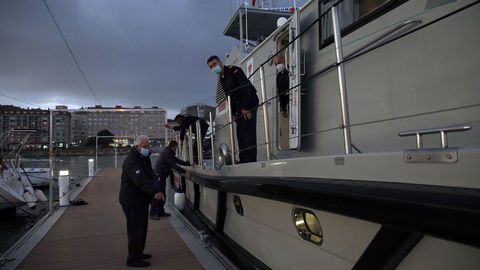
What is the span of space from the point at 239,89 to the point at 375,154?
273cm

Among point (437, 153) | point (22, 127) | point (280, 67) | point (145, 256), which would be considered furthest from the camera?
point (22, 127)

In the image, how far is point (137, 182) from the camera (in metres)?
4.55

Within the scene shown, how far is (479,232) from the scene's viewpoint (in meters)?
1.59

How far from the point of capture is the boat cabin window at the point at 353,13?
3.23m

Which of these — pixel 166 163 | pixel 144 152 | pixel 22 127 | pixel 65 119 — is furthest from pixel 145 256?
pixel 65 119

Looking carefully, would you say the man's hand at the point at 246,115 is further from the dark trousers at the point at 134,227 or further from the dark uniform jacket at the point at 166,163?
the dark uniform jacket at the point at 166,163

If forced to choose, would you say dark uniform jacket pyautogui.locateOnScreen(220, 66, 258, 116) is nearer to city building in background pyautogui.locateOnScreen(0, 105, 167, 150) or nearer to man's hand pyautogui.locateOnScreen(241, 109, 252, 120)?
man's hand pyautogui.locateOnScreen(241, 109, 252, 120)

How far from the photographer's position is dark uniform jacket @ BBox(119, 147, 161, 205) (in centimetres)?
456

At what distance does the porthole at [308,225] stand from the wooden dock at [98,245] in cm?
191

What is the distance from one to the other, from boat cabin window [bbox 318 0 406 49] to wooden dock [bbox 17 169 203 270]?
2.95 metres

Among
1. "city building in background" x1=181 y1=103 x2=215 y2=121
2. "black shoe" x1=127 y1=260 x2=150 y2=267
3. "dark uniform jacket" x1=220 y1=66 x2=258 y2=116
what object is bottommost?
"black shoe" x1=127 y1=260 x2=150 y2=267

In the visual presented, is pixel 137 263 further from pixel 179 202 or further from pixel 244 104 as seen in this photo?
pixel 179 202

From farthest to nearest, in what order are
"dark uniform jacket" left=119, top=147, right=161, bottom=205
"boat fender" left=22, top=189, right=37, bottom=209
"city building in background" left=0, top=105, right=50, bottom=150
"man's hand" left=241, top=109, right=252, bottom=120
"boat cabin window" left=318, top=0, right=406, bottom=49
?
1. "city building in background" left=0, top=105, right=50, bottom=150
2. "boat fender" left=22, top=189, right=37, bottom=209
3. "dark uniform jacket" left=119, top=147, right=161, bottom=205
4. "man's hand" left=241, top=109, right=252, bottom=120
5. "boat cabin window" left=318, top=0, right=406, bottom=49

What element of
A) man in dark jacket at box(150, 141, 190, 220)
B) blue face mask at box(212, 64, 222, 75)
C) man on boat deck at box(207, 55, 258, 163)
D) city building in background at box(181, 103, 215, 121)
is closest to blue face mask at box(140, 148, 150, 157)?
man on boat deck at box(207, 55, 258, 163)
